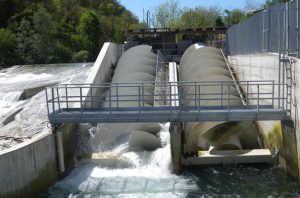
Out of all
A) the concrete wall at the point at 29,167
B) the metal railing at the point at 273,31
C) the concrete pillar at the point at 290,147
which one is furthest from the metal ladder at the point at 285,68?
the concrete wall at the point at 29,167

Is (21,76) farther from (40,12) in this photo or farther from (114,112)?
(40,12)

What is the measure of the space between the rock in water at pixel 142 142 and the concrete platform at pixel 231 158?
166cm

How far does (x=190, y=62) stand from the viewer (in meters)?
24.3

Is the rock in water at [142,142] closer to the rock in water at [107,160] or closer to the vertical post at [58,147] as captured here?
the rock in water at [107,160]

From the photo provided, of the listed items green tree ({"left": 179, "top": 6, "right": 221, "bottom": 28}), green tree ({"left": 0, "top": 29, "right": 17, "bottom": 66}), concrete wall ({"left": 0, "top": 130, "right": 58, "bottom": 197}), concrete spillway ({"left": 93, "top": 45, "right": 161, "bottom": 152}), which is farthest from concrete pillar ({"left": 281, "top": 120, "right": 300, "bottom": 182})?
green tree ({"left": 179, "top": 6, "right": 221, "bottom": 28})

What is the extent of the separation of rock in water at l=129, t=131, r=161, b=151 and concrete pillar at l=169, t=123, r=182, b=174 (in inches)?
74.8

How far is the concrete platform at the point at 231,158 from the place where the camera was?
15198mm

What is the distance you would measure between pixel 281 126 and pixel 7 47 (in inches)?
1917

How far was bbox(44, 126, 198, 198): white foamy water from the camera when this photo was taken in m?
13.4

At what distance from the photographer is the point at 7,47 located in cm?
5734

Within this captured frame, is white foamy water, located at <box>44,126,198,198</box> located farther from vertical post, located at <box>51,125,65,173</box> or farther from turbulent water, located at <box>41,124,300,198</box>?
vertical post, located at <box>51,125,65,173</box>

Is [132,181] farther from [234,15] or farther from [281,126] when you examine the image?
[234,15]

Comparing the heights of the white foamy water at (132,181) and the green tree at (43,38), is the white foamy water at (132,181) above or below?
below

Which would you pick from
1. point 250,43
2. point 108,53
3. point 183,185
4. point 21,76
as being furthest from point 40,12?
point 183,185
